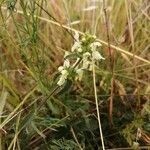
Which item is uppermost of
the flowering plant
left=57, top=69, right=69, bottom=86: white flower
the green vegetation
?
the flowering plant

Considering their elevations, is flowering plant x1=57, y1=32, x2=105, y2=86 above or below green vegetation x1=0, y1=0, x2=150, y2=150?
above

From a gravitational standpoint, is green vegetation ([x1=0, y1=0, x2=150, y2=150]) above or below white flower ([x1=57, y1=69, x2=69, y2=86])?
below

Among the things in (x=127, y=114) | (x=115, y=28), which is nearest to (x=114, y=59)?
(x=127, y=114)

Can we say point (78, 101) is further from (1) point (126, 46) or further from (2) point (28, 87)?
(1) point (126, 46)

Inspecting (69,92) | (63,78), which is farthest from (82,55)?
(69,92)

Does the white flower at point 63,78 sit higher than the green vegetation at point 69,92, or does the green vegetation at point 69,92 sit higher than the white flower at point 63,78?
the white flower at point 63,78

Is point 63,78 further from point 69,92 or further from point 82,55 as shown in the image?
point 69,92

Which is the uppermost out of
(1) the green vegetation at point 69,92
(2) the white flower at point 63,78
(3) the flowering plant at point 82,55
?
(3) the flowering plant at point 82,55

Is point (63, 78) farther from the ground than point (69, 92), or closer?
farther from the ground
